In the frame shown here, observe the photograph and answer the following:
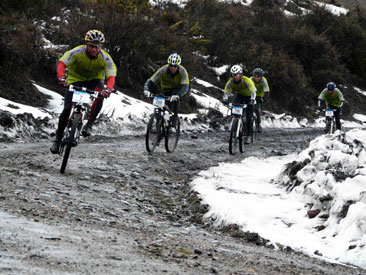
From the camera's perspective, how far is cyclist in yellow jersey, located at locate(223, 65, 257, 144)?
Result: 38.1ft

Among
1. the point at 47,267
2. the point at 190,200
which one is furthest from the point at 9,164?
the point at 47,267

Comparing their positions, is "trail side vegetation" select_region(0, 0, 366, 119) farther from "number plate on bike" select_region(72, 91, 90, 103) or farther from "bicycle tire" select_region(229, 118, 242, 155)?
"number plate on bike" select_region(72, 91, 90, 103)

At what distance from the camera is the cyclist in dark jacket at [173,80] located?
32.1 feet

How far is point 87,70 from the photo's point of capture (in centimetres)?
746

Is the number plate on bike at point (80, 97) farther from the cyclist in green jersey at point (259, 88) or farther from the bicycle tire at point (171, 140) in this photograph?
the cyclist in green jersey at point (259, 88)

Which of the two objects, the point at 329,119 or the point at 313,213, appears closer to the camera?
the point at 313,213

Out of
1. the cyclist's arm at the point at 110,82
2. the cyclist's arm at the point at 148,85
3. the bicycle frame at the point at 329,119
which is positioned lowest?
the cyclist's arm at the point at 110,82

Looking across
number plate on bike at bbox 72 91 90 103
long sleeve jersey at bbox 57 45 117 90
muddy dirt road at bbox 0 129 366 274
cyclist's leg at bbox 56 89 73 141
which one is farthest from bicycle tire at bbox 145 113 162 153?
number plate on bike at bbox 72 91 90 103

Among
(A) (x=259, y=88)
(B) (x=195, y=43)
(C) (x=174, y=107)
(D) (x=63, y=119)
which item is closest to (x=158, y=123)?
(C) (x=174, y=107)

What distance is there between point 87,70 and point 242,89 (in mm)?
5650

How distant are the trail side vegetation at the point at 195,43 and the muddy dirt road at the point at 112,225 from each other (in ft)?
18.7

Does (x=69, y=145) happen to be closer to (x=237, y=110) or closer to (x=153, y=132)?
(x=153, y=132)

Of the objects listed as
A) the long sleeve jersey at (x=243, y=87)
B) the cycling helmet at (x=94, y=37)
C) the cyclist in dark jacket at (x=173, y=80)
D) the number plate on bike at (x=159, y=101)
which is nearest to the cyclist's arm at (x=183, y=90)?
the cyclist in dark jacket at (x=173, y=80)

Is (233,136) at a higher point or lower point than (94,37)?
lower
